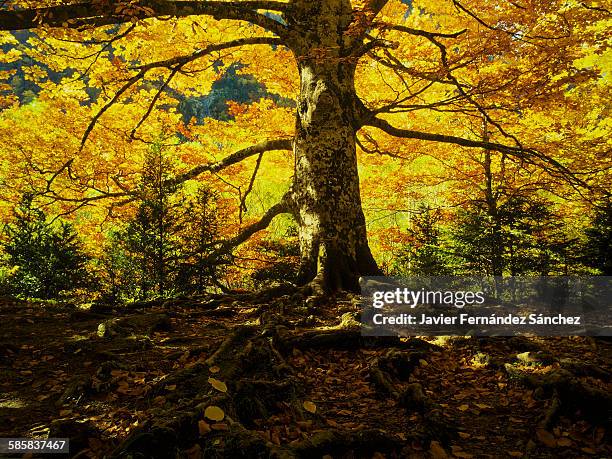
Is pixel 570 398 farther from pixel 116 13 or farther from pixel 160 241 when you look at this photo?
pixel 160 241

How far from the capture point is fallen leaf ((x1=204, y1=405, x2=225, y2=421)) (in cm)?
242

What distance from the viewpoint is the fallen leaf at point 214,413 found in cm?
242

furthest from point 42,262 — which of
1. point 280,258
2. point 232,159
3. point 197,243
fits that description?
point 280,258

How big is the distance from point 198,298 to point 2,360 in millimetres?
3206

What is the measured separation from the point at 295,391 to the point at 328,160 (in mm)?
4099

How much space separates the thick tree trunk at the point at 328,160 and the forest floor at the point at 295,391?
1.45 m

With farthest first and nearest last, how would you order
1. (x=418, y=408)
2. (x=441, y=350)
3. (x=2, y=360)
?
(x=441, y=350) → (x=2, y=360) → (x=418, y=408)

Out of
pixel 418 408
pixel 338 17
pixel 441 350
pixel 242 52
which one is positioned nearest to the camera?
pixel 418 408

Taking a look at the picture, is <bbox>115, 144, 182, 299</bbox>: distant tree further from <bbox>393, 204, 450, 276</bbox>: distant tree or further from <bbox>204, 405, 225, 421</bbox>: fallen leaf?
<bbox>204, 405, 225, 421</bbox>: fallen leaf

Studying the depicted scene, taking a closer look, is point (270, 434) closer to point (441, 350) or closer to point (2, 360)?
point (441, 350)

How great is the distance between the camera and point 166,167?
392 inches

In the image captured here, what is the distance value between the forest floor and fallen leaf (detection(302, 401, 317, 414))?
1 centimetres

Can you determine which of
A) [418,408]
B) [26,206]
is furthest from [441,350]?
[26,206]

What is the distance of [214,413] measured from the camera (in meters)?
2.46
